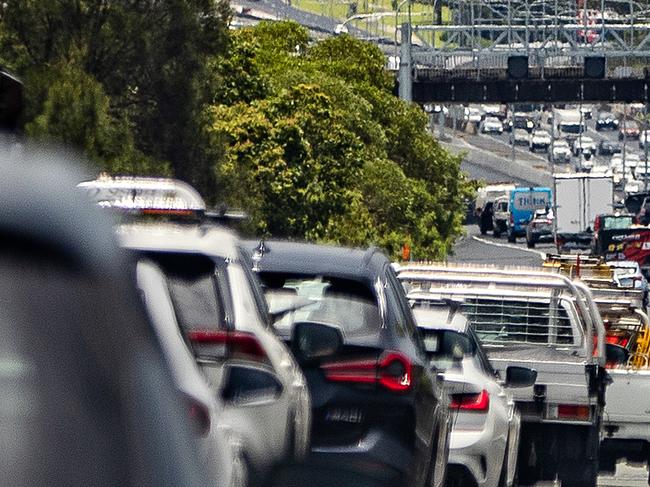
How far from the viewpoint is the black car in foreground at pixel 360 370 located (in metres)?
8.45

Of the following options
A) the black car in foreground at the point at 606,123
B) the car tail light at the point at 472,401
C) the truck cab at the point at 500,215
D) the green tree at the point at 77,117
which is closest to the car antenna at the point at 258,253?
the car tail light at the point at 472,401

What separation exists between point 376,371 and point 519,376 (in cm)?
386

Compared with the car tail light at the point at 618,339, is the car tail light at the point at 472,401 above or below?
above

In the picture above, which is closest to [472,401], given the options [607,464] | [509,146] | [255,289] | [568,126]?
[255,289]

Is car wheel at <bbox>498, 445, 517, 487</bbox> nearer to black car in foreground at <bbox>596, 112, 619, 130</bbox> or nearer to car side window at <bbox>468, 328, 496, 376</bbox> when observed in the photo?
car side window at <bbox>468, 328, 496, 376</bbox>

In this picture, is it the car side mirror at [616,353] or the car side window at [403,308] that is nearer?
the car side window at [403,308]

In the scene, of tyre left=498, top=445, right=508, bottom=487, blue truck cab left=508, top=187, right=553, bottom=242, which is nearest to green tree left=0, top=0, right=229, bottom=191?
tyre left=498, top=445, right=508, bottom=487

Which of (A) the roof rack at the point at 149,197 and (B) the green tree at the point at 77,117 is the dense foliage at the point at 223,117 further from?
(A) the roof rack at the point at 149,197

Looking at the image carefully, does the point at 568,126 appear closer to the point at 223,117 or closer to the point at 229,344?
the point at 223,117

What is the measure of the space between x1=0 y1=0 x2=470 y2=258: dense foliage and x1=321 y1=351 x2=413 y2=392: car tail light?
1838 centimetres

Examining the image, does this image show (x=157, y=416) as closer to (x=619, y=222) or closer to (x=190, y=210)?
(x=190, y=210)

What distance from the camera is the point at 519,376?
40.2 ft

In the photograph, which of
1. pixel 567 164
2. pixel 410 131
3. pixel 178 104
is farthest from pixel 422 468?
pixel 567 164

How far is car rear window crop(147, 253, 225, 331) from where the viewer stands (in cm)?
660
